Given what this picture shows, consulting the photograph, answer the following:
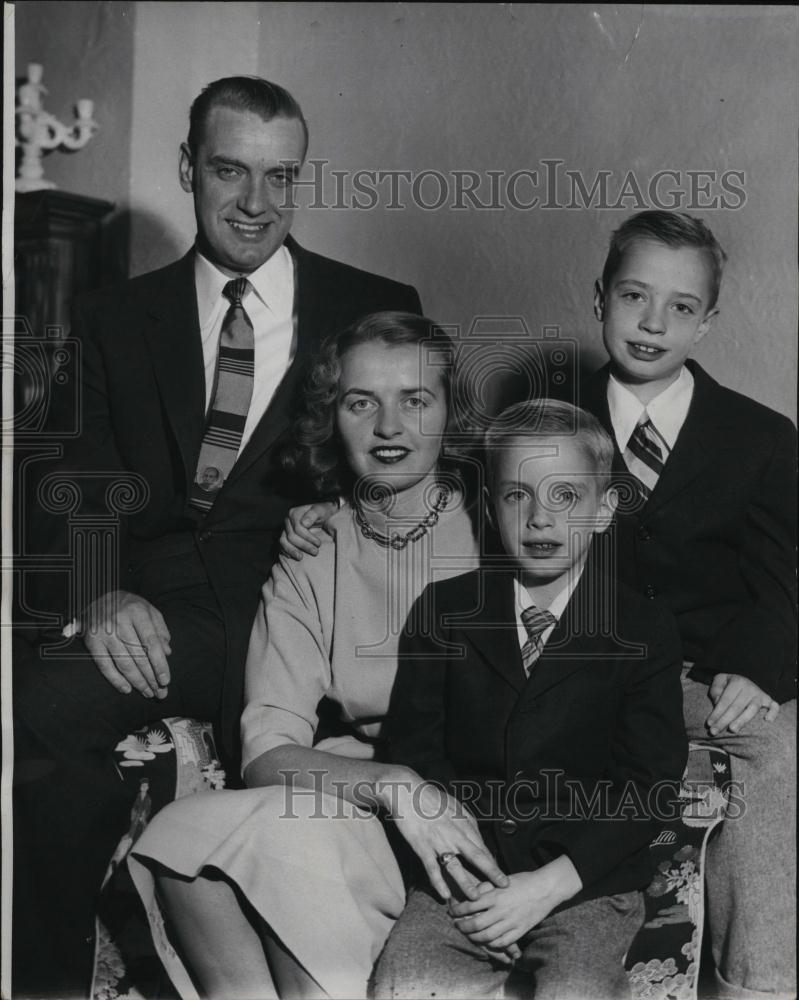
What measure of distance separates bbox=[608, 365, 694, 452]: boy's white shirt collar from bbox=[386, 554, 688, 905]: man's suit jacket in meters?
0.33

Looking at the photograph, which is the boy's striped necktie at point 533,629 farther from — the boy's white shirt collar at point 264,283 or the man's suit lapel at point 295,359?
the boy's white shirt collar at point 264,283

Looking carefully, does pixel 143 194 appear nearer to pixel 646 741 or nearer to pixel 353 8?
pixel 353 8

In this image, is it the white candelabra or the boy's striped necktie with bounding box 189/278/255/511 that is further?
the white candelabra

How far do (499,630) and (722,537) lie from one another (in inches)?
17.6

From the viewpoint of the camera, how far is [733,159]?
→ 6.26 ft

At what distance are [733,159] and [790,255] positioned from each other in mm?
181

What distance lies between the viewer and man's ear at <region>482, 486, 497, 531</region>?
1728 millimetres

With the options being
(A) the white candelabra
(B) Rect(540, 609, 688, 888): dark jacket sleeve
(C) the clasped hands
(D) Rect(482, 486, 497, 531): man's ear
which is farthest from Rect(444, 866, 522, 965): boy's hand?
(A) the white candelabra

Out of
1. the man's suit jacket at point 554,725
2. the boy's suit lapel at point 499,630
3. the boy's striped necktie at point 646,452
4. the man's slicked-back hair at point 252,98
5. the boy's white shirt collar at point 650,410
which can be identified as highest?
the man's slicked-back hair at point 252,98

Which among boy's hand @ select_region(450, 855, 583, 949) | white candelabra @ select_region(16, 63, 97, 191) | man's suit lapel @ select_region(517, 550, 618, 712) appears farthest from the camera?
white candelabra @ select_region(16, 63, 97, 191)

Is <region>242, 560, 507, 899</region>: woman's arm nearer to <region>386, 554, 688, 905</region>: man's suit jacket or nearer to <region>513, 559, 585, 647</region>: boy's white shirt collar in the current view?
<region>386, 554, 688, 905</region>: man's suit jacket

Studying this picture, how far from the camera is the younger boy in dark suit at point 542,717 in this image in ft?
4.96

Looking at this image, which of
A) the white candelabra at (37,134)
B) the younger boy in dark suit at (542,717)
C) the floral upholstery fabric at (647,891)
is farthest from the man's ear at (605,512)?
the white candelabra at (37,134)

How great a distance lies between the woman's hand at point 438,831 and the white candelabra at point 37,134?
1.68 metres
